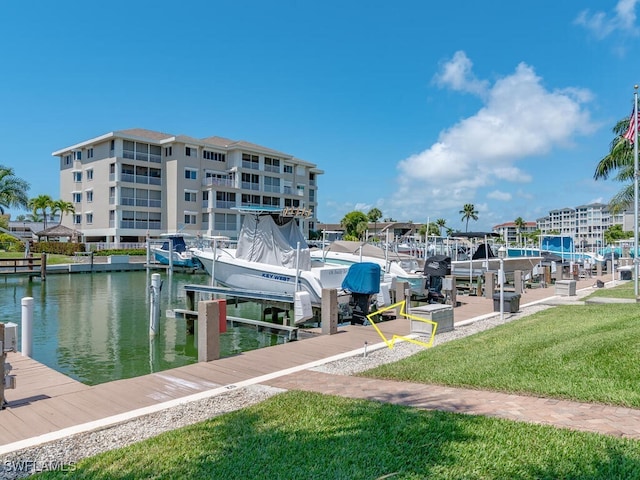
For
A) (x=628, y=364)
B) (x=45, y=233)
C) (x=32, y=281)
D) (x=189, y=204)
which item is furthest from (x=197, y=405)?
(x=189, y=204)

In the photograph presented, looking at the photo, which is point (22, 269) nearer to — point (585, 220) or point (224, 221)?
point (224, 221)

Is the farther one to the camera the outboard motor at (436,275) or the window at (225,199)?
the window at (225,199)

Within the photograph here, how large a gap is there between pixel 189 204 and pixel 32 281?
82.9ft

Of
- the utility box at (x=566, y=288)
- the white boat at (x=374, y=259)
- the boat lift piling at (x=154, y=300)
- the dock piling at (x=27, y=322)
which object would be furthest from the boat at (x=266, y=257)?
the utility box at (x=566, y=288)

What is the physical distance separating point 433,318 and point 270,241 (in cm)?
830

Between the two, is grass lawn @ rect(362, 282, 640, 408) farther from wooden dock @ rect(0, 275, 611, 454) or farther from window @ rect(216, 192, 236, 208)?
window @ rect(216, 192, 236, 208)

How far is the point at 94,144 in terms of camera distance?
2189 inches

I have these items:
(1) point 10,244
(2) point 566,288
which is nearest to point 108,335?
(2) point 566,288

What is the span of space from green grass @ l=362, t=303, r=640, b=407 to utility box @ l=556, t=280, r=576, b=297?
765cm

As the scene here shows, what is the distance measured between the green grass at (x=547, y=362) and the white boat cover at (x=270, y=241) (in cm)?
848

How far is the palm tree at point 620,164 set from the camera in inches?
875

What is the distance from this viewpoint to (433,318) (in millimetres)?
11430

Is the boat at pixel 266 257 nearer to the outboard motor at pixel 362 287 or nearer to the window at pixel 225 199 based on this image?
the outboard motor at pixel 362 287

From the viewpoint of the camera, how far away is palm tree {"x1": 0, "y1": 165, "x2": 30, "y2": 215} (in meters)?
51.6
